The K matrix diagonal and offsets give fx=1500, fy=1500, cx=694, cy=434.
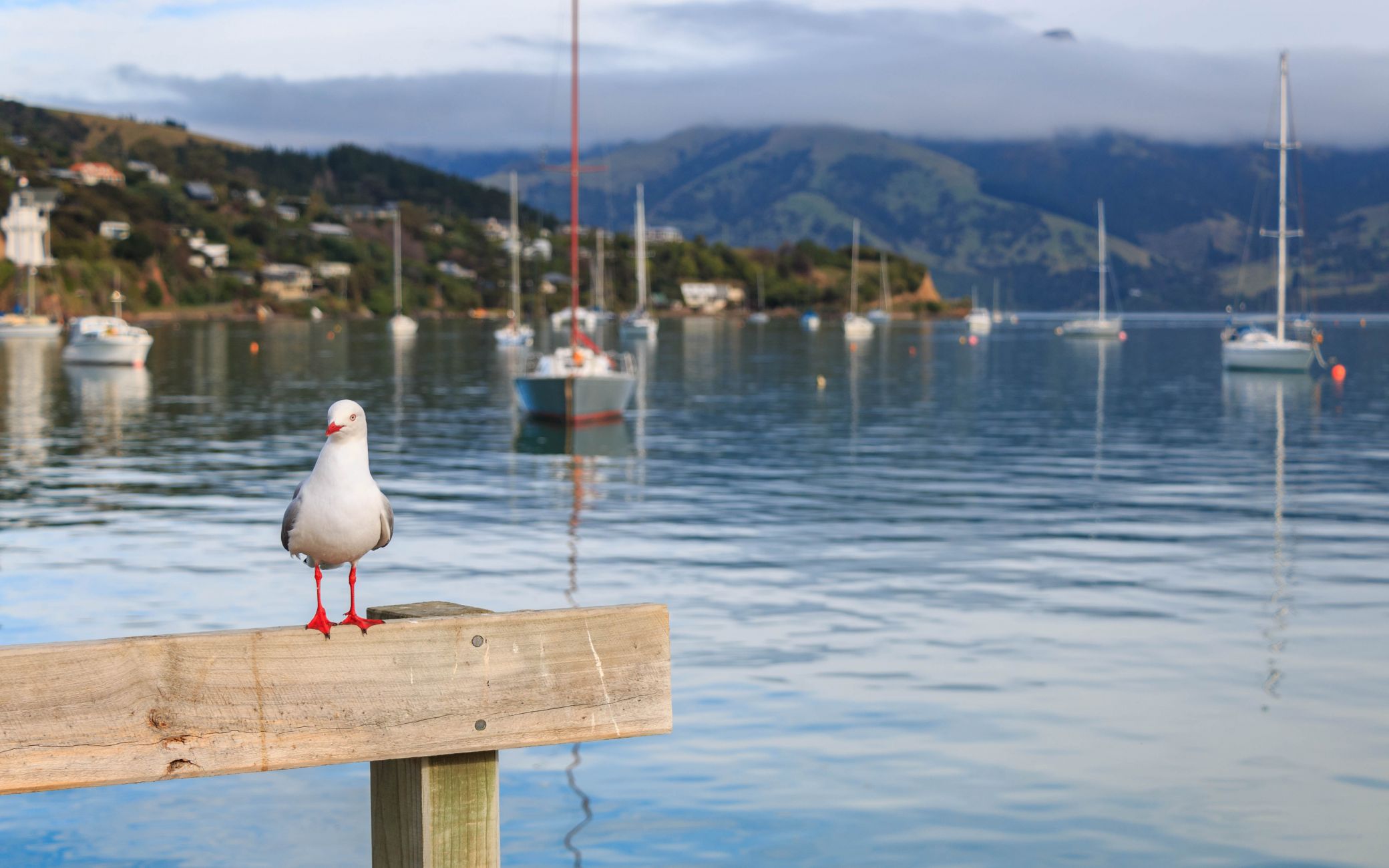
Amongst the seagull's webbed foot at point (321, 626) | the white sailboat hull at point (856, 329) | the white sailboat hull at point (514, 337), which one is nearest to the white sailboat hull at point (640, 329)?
the white sailboat hull at point (514, 337)

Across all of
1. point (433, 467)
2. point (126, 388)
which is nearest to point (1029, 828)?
point (433, 467)

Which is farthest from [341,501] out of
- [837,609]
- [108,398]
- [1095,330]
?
[1095,330]

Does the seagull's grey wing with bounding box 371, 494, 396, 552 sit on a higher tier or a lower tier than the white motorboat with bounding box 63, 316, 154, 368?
lower

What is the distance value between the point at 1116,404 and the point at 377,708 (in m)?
61.9

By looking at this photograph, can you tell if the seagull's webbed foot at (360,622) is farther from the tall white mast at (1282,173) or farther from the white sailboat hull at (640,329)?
the white sailboat hull at (640,329)

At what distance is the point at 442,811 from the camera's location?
4.72 m

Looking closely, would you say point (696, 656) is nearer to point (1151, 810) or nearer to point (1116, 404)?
point (1151, 810)

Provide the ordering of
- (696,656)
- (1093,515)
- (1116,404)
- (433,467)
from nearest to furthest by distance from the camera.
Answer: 1. (696,656)
2. (1093,515)
3. (433,467)
4. (1116,404)

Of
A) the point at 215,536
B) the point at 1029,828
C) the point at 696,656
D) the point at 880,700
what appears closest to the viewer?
the point at 1029,828

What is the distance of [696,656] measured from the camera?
1592 cm

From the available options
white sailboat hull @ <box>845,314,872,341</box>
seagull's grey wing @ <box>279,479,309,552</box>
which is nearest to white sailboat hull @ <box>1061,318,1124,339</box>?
white sailboat hull @ <box>845,314,872,341</box>

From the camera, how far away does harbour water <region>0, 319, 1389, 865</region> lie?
36.4 feet

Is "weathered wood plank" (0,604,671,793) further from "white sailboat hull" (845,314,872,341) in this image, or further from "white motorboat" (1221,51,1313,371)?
"white sailboat hull" (845,314,872,341)

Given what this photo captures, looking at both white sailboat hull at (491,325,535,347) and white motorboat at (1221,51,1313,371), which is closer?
white motorboat at (1221,51,1313,371)
